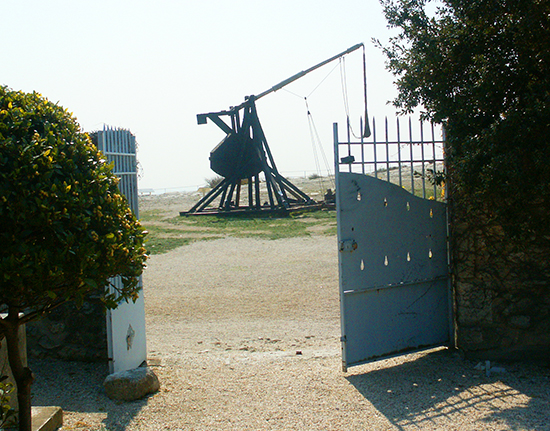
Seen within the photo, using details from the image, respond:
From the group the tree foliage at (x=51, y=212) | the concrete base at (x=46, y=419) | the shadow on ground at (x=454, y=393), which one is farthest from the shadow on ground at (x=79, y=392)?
the shadow on ground at (x=454, y=393)

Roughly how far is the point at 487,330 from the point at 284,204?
1646 cm

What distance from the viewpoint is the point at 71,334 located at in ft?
16.6

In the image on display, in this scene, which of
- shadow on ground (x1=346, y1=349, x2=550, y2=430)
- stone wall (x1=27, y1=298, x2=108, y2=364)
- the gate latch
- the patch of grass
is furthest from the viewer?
the patch of grass

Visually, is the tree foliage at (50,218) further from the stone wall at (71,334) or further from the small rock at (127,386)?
the stone wall at (71,334)

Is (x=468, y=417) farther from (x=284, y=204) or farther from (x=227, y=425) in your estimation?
(x=284, y=204)

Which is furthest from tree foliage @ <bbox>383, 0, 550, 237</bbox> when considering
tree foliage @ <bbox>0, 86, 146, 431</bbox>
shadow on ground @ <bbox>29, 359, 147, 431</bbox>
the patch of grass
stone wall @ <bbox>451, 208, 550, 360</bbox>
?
the patch of grass

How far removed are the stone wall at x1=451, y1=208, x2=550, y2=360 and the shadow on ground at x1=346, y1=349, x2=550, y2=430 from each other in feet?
0.67

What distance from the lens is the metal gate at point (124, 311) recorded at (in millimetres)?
4664

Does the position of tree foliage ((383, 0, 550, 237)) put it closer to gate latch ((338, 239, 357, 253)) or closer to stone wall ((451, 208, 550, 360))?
stone wall ((451, 208, 550, 360))

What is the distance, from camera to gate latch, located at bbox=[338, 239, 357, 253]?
4637 millimetres

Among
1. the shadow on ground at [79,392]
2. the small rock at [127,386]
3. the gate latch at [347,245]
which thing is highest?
the gate latch at [347,245]

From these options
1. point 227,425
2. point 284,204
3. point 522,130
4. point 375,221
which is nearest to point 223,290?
point 375,221

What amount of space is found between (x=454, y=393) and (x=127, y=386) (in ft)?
8.89

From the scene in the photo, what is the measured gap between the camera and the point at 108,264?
289cm
